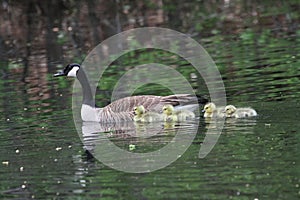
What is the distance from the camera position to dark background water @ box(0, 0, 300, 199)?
8.30 m

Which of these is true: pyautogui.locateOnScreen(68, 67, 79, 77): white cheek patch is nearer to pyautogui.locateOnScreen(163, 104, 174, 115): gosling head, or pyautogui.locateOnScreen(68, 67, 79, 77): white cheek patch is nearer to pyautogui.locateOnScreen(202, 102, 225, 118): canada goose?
pyautogui.locateOnScreen(163, 104, 174, 115): gosling head

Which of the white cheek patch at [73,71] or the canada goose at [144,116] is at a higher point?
the white cheek patch at [73,71]

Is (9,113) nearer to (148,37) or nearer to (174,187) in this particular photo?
(174,187)

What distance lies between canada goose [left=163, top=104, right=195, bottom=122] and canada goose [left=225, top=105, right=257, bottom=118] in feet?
2.00

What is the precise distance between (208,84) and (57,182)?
20.2 ft

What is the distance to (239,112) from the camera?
11.1 meters

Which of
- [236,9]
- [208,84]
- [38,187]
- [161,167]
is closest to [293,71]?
[208,84]

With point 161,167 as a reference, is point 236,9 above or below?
above

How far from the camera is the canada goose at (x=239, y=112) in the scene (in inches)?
436

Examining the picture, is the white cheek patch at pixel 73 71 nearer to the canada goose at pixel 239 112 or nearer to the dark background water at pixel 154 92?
the dark background water at pixel 154 92

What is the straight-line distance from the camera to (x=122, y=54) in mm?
19219

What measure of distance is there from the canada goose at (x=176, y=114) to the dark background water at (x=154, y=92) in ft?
0.87

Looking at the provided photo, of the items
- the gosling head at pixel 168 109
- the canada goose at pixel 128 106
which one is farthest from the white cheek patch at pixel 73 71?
the gosling head at pixel 168 109

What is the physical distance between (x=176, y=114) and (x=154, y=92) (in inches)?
111
